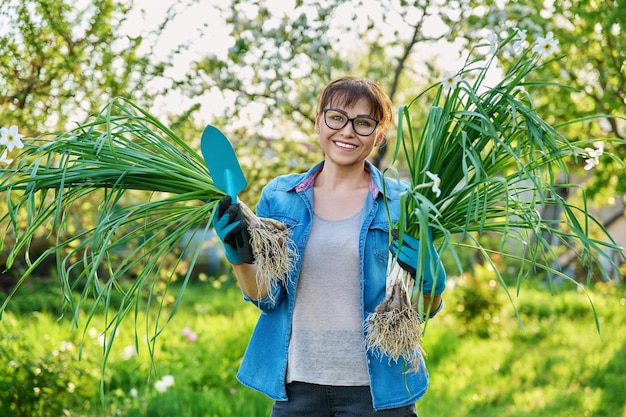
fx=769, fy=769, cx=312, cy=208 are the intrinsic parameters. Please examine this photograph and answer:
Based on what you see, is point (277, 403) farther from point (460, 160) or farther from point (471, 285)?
point (471, 285)

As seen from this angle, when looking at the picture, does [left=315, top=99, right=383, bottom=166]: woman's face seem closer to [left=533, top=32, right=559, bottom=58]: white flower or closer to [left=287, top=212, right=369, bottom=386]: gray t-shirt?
[left=287, top=212, right=369, bottom=386]: gray t-shirt

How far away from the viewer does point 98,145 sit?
6.09 feet

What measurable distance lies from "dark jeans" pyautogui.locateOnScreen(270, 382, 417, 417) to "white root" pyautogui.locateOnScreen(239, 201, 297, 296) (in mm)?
292

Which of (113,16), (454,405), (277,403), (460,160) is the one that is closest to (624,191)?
(454,405)

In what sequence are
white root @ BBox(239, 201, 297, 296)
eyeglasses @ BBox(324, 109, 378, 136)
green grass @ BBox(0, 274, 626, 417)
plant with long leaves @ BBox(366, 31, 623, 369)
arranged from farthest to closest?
green grass @ BBox(0, 274, 626, 417) → eyeglasses @ BBox(324, 109, 378, 136) → white root @ BBox(239, 201, 297, 296) → plant with long leaves @ BBox(366, 31, 623, 369)

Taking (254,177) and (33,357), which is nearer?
(33,357)

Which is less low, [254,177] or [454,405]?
[254,177]

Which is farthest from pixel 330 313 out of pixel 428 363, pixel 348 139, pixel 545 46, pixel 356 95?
pixel 428 363

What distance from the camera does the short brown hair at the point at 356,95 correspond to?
199 centimetres

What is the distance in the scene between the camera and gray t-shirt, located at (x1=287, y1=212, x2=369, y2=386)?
1960 millimetres

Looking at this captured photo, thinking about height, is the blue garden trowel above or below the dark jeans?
above

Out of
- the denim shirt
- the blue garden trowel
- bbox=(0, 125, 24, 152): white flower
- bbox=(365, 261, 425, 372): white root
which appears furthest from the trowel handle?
bbox=(0, 125, 24, 152): white flower

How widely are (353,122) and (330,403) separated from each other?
2.37 feet

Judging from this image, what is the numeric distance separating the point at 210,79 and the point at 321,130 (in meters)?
2.08
